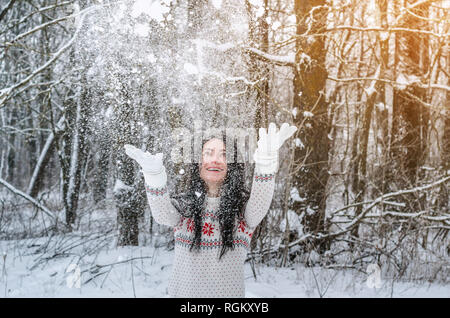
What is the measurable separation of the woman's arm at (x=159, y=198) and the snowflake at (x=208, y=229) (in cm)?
17

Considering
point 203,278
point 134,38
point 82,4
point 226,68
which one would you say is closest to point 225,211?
point 203,278

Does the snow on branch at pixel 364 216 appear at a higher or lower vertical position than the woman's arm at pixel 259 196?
lower

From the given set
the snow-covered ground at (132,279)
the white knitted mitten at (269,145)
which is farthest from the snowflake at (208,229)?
the snow-covered ground at (132,279)

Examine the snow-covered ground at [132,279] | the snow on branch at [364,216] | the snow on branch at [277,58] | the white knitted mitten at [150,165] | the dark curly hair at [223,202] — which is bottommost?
the snow-covered ground at [132,279]

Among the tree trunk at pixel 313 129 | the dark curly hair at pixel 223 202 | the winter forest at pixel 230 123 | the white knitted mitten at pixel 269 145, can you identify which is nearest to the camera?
the white knitted mitten at pixel 269 145

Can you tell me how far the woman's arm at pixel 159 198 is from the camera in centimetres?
186

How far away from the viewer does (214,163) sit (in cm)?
204

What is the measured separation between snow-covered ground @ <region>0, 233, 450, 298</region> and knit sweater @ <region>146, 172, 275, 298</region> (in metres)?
1.21

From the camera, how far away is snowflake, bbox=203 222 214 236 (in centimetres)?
197

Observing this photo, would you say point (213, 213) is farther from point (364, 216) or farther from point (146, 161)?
point (364, 216)

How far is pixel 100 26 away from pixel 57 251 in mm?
2466

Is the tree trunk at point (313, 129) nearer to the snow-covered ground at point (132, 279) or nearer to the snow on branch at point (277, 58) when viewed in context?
the snow on branch at point (277, 58)
